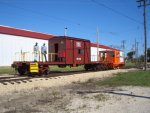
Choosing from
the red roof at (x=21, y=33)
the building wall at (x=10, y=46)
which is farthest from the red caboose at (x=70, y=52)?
the red roof at (x=21, y=33)

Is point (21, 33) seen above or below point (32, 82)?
above

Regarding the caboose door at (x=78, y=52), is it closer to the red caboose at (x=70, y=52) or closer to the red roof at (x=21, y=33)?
the red caboose at (x=70, y=52)

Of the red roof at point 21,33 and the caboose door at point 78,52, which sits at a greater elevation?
the red roof at point 21,33

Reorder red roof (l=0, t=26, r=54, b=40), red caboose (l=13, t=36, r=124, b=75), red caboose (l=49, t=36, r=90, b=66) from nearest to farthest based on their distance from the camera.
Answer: red caboose (l=13, t=36, r=124, b=75), red caboose (l=49, t=36, r=90, b=66), red roof (l=0, t=26, r=54, b=40)

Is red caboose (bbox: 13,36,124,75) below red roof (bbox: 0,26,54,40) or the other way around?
below

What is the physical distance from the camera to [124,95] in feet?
45.7

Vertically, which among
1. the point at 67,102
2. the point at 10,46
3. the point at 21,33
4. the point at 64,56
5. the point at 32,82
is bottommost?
the point at 67,102

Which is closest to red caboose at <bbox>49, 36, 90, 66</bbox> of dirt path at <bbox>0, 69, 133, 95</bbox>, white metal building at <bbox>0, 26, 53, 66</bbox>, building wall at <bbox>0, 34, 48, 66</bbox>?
dirt path at <bbox>0, 69, 133, 95</bbox>

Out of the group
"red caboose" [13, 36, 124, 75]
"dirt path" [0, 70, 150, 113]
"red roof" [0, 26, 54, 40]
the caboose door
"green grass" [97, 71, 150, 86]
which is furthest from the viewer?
"red roof" [0, 26, 54, 40]

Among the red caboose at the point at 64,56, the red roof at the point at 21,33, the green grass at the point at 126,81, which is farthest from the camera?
the red roof at the point at 21,33

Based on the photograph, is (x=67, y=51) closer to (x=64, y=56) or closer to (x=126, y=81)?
(x=64, y=56)

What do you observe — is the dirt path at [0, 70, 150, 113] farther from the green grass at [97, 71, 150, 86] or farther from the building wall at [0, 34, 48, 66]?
the building wall at [0, 34, 48, 66]

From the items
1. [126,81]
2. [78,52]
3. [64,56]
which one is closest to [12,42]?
[78,52]

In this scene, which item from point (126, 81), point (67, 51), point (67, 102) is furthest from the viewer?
point (67, 51)
